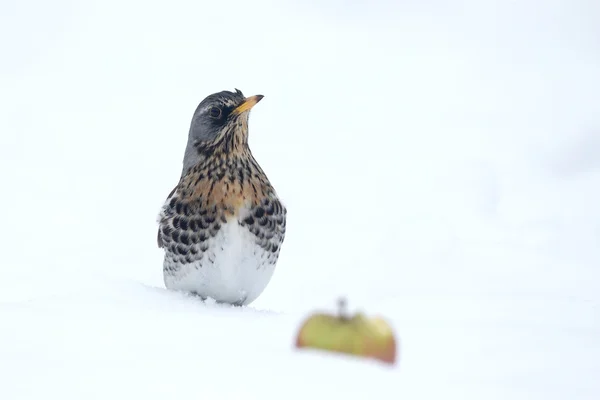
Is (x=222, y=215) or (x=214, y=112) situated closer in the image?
(x=222, y=215)

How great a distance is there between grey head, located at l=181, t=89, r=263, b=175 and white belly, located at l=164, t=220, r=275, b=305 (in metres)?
0.77

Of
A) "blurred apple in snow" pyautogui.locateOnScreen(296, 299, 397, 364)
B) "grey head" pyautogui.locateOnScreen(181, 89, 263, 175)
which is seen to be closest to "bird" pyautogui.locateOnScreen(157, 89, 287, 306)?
"grey head" pyautogui.locateOnScreen(181, 89, 263, 175)

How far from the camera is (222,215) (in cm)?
600

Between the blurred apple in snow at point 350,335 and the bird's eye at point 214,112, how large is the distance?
9.41 feet

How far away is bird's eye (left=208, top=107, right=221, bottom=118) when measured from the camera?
21.3ft

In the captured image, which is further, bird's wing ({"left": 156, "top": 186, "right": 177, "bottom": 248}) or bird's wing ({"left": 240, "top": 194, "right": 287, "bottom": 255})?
bird's wing ({"left": 156, "top": 186, "right": 177, "bottom": 248})

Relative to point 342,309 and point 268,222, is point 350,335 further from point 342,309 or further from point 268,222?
point 268,222

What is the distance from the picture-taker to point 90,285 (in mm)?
5914

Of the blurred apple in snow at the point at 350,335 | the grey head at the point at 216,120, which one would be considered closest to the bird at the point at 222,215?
the grey head at the point at 216,120

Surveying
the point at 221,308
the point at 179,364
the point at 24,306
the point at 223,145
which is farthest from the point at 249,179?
the point at 179,364

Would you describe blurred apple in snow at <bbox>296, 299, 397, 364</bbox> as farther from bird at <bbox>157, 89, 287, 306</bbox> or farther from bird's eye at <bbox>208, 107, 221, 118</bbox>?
bird's eye at <bbox>208, 107, 221, 118</bbox>

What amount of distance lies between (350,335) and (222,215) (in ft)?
7.68

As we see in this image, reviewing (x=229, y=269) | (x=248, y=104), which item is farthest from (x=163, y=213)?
(x=248, y=104)

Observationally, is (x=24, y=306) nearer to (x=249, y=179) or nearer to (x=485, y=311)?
(x=249, y=179)
